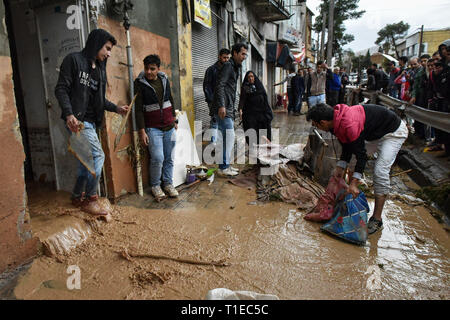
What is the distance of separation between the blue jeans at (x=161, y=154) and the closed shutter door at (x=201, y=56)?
3.19 meters

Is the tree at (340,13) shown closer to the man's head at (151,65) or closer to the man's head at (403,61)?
the man's head at (403,61)

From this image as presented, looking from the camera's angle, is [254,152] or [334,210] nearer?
[334,210]

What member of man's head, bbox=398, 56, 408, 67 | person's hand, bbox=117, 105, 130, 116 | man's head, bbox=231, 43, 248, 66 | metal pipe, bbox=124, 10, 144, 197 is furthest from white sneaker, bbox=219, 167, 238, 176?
man's head, bbox=398, 56, 408, 67

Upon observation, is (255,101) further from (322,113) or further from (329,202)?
(329,202)

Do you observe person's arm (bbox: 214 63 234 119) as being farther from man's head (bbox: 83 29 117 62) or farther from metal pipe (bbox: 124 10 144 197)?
man's head (bbox: 83 29 117 62)

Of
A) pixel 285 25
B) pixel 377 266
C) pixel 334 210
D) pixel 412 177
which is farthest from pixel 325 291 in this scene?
pixel 285 25

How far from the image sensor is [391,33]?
5750cm

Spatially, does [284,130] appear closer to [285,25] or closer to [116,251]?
[116,251]

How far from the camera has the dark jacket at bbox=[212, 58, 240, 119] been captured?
4.98 meters

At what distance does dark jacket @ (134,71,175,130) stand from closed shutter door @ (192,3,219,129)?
3.18 metres

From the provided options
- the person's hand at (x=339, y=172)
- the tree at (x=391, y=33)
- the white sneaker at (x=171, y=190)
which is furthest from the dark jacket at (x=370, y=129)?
the tree at (x=391, y=33)

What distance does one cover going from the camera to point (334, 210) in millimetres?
3500

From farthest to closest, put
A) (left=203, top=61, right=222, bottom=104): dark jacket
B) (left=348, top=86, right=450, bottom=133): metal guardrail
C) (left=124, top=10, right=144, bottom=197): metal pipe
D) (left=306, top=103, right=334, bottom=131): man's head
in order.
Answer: (left=203, top=61, right=222, bottom=104): dark jacket, (left=348, top=86, right=450, bottom=133): metal guardrail, (left=124, top=10, right=144, bottom=197): metal pipe, (left=306, top=103, right=334, bottom=131): man's head
